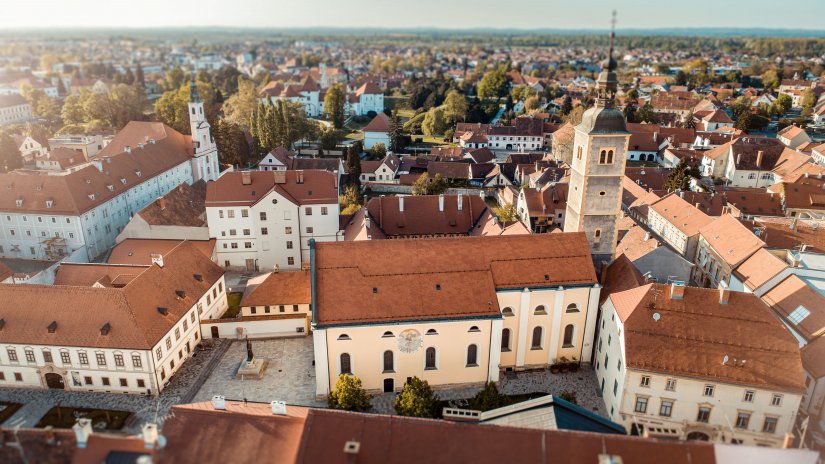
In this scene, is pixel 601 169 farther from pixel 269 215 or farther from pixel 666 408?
pixel 269 215

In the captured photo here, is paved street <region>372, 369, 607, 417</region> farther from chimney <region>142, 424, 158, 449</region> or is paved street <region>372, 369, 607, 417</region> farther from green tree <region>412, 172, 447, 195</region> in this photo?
green tree <region>412, 172, 447, 195</region>

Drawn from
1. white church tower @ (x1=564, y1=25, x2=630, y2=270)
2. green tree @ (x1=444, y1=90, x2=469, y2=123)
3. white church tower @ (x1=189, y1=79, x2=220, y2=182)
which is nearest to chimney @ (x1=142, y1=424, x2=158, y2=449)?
white church tower @ (x1=564, y1=25, x2=630, y2=270)

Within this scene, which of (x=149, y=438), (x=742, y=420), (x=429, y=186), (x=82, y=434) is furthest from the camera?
(x=429, y=186)

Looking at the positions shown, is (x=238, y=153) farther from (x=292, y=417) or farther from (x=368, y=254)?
(x=292, y=417)

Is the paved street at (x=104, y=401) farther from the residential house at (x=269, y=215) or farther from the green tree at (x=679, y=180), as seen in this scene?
the green tree at (x=679, y=180)

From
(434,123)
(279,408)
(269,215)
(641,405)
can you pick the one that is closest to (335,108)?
(434,123)

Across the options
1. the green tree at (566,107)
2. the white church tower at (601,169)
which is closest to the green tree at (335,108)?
the green tree at (566,107)
